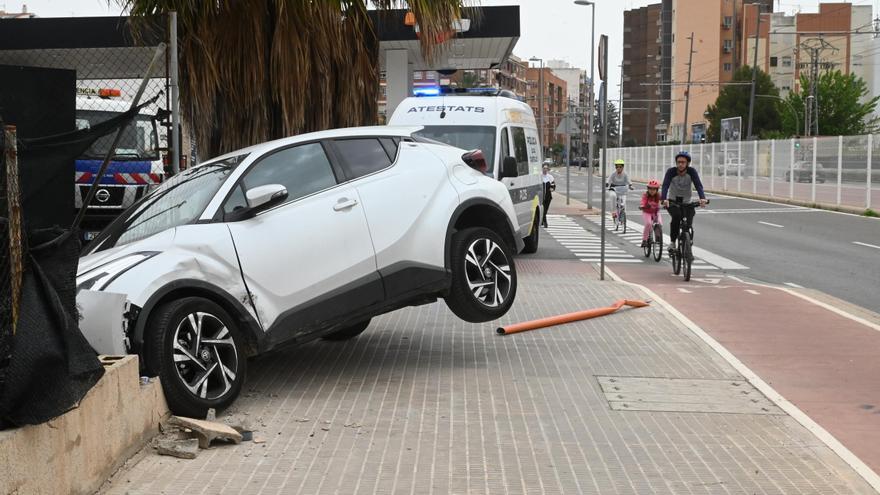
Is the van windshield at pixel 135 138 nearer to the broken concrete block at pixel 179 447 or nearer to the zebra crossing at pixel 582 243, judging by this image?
the zebra crossing at pixel 582 243

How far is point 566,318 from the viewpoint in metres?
10.5

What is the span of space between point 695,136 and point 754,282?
305 ft

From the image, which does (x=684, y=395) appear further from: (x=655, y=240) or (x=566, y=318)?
(x=655, y=240)

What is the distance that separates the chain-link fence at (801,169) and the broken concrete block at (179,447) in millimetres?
24000

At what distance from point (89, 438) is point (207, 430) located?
982 mm

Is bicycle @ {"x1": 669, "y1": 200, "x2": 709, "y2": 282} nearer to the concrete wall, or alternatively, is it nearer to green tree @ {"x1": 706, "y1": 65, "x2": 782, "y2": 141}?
the concrete wall

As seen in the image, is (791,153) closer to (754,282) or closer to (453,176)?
(754,282)

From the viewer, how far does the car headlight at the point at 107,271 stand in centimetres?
623

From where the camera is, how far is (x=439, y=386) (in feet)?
24.8

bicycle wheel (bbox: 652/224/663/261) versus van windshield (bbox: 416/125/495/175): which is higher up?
van windshield (bbox: 416/125/495/175)

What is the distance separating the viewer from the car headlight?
6227mm

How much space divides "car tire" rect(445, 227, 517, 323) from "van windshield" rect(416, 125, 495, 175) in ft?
25.4

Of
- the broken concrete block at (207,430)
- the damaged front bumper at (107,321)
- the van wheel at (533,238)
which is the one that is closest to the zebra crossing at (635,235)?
the van wheel at (533,238)

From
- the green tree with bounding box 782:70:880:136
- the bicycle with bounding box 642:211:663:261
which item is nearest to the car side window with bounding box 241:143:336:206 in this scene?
the bicycle with bounding box 642:211:663:261
